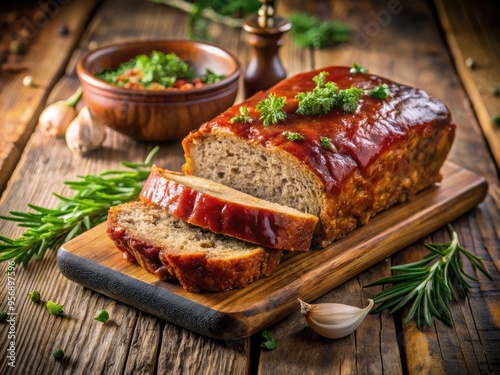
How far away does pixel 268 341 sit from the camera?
3469 millimetres

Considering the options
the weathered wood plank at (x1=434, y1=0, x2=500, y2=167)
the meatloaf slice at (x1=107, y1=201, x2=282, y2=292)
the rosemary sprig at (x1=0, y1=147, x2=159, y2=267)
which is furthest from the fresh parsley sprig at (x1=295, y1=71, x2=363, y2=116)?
the weathered wood plank at (x1=434, y1=0, x2=500, y2=167)

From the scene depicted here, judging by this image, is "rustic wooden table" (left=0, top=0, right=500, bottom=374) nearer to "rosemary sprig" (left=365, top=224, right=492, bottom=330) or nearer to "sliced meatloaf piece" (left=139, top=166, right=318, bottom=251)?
"rosemary sprig" (left=365, top=224, right=492, bottom=330)

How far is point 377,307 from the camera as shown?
378cm

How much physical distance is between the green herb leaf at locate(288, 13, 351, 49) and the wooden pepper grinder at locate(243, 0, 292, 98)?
170cm

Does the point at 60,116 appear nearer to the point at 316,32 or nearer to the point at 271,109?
the point at 271,109

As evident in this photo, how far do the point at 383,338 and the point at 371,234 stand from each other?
819 mm

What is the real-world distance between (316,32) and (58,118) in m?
3.26

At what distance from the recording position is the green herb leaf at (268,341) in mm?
3441

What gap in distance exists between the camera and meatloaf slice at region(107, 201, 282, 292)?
350cm

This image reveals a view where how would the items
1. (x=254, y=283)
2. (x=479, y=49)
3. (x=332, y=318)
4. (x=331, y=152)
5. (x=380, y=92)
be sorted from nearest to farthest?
1. (x=332, y=318)
2. (x=254, y=283)
3. (x=331, y=152)
4. (x=380, y=92)
5. (x=479, y=49)

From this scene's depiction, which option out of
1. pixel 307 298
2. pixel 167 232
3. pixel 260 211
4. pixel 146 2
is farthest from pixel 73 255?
pixel 146 2

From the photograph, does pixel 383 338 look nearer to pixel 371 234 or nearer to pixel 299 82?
pixel 371 234

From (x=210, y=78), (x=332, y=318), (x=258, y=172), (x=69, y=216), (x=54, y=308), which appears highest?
(x=258, y=172)

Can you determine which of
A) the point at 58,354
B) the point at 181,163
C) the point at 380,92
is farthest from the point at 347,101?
the point at 58,354
